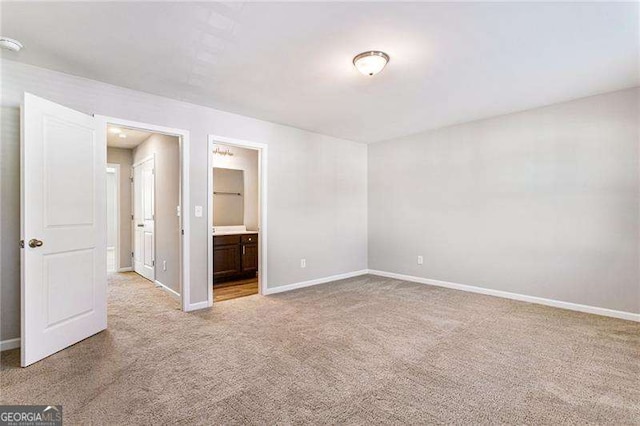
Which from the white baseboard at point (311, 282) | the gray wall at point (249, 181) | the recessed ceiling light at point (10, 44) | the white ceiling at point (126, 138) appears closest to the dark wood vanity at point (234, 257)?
the gray wall at point (249, 181)

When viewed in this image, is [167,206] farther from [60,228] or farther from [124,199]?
[124,199]

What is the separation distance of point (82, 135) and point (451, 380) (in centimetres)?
369

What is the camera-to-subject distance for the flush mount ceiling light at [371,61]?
2.58 m

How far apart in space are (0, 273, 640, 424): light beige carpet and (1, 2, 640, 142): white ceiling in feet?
8.06

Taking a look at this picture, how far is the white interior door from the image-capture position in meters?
5.34

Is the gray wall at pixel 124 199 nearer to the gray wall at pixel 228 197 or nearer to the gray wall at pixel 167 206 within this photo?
the gray wall at pixel 167 206

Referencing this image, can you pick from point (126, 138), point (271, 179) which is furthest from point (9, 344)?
point (126, 138)

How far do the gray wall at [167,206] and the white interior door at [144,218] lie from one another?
27 cm

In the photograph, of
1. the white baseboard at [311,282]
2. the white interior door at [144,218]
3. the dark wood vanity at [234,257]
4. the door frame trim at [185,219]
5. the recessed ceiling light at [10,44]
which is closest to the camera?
the recessed ceiling light at [10,44]

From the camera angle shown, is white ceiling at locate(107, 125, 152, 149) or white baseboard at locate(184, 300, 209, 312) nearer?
white baseboard at locate(184, 300, 209, 312)

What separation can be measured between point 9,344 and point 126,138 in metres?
3.79

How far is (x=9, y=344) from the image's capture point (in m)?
2.66

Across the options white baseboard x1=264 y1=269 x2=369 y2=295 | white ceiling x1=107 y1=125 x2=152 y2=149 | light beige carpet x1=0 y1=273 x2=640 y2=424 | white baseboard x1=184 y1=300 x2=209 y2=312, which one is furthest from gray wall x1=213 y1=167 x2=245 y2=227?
light beige carpet x1=0 y1=273 x2=640 y2=424

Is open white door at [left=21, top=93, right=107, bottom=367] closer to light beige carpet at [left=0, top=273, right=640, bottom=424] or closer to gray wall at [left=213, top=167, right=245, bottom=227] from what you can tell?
light beige carpet at [left=0, top=273, right=640, bottom=424]
